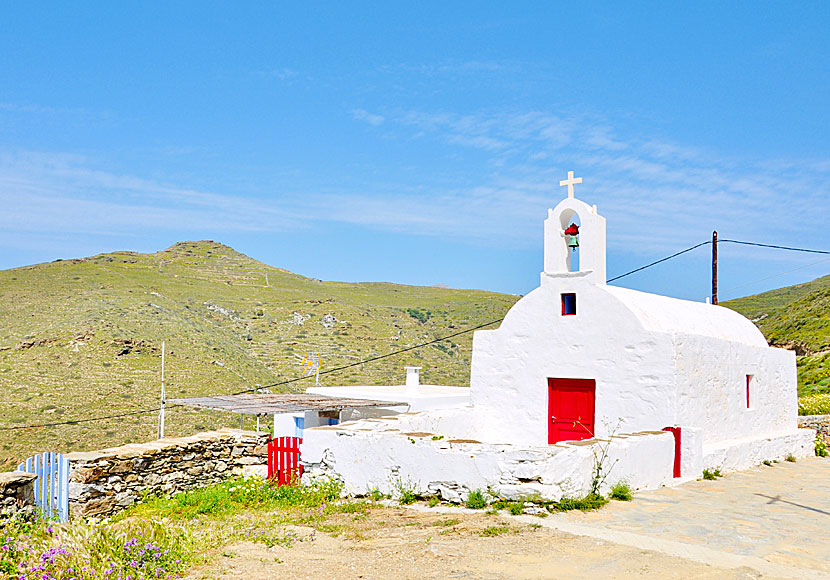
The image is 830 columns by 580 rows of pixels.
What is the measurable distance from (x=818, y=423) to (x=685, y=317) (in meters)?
8.18

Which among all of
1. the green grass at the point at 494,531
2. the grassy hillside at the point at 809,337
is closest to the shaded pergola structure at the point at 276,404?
the green grass at the point at 494,531

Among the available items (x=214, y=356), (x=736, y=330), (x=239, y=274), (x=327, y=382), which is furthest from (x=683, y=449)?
(x=239, y=274)

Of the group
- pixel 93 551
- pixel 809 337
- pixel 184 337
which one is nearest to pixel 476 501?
pixel 93 551

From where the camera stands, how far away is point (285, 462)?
1241cm

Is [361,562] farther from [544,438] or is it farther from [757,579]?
[544,438]

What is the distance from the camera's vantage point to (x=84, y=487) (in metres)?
11.3

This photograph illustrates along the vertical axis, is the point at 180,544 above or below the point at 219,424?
above

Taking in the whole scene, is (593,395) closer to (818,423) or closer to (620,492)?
(620,492)

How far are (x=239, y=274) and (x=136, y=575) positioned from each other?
81.7 m

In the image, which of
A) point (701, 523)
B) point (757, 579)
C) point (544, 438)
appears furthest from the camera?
point (544, 438)

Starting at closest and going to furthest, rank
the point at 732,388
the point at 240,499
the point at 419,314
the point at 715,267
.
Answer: the point at 240,499 → the point at 732,388 → the point at 715,267 → the point at 419,314

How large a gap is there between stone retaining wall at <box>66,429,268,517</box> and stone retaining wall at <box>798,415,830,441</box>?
1551cm

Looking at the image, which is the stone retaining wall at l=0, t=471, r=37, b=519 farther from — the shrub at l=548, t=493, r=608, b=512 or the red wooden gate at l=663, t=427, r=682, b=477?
the red wooden gate at l=663, t=427, r=682, b=477

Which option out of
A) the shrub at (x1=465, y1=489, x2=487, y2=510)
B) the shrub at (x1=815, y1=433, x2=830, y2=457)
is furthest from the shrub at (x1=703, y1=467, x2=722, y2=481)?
the shrub at (x1=815, y1=433, x2=830, y2=457)
